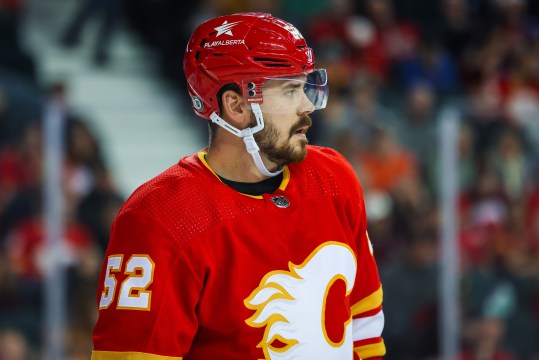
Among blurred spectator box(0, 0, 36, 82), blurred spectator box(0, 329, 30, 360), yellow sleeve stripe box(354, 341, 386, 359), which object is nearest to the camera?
yellow sleeve stripe box(354, 341, 386, 359)

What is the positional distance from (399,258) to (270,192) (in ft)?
9.45

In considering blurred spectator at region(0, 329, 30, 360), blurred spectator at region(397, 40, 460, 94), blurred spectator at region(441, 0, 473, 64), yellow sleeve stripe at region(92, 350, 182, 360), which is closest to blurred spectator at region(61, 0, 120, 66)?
blurred spectator at region(397, 40, 460, 94)

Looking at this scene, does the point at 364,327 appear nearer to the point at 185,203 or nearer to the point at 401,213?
the point at 185,203

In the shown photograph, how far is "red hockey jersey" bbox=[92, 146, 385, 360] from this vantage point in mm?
2395

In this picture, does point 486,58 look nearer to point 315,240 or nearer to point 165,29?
point 165,29

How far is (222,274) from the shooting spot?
95.7 inches

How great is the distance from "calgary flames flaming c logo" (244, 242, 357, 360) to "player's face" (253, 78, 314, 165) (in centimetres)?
21

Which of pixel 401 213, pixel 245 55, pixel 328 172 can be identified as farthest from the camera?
pixel 401 213

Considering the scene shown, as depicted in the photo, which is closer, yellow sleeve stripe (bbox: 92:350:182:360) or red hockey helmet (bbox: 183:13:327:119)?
yellow sleeve stripe (bbox: 92:350:182:360)

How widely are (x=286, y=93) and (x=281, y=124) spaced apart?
0.07 metres

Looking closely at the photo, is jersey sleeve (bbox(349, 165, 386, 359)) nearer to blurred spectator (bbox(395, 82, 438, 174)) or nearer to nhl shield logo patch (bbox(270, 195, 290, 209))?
nhl shield logo patch (bbox(270, 195, 290, 209))

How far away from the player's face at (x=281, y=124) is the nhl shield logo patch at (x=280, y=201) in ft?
0.26

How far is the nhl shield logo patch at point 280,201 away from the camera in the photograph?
2.54 metres

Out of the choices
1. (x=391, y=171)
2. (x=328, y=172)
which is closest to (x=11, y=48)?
(x=391, y=171)
